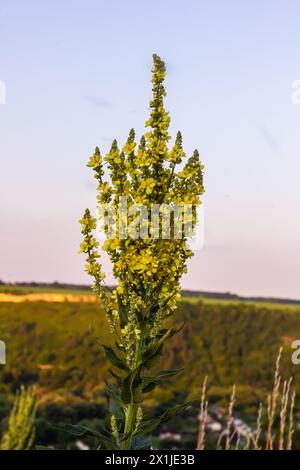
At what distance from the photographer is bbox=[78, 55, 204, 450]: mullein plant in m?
4.66

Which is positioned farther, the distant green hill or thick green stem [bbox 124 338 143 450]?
the distant green hill

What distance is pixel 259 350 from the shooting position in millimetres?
76625

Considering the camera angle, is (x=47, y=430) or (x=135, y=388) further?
(x=47, y=430)

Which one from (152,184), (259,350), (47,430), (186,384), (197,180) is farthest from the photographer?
(259,350)

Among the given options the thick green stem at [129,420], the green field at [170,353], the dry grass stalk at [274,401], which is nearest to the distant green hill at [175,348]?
the green field at [170,353]

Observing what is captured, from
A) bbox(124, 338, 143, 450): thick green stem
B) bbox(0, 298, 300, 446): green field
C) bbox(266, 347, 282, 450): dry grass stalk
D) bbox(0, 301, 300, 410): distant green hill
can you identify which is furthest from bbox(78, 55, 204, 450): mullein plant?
bbox(0, 301, 300, 410): distant green hill

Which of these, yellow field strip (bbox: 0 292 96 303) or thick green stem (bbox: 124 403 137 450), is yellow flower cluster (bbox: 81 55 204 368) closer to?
thick green stem (bbox: 124 403 137 450)

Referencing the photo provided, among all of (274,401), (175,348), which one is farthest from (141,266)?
(175,348)

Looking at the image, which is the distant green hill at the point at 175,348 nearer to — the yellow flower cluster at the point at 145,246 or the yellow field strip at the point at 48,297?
the yellow field strip at the point at 48,297

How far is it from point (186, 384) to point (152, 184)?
67.7m

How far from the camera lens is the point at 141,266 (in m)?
4.56

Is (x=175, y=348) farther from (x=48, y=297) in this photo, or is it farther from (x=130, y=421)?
(x=130, y=421)
